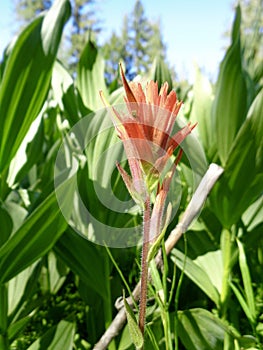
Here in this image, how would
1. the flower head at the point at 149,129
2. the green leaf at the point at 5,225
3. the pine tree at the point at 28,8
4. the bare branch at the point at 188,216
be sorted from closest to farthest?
the flower head at the point at 149,129, the bare branch at the point at 188,216, the green leaf at the point at 5,225, the pine tree at the point at 28,8

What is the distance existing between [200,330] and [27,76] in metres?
0.52

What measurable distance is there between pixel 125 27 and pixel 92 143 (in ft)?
59.7

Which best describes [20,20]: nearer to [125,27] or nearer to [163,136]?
[125,27]

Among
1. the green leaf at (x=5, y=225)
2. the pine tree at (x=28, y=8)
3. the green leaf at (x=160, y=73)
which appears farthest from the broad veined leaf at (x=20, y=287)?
the pine tree at (x=28, y=8)

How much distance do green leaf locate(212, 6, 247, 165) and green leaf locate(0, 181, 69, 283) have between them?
36 cm

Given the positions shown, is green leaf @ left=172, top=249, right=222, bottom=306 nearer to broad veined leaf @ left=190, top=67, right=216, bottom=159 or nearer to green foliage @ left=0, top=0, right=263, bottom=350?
green foliage @ left=0, top=0, right=263, bottom=350

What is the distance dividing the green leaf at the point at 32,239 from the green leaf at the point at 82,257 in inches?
5.4

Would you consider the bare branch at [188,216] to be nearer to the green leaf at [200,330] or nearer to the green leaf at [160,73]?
the green leaf at [200,330]

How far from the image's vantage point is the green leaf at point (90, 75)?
109cm

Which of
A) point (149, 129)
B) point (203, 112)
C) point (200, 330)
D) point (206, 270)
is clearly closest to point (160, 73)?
point (203, 112)

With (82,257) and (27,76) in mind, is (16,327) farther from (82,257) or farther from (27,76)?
(27,76)

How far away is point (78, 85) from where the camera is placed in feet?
3.63

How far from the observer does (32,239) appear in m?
0.72

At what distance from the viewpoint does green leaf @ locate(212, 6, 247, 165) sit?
2.94 feet
